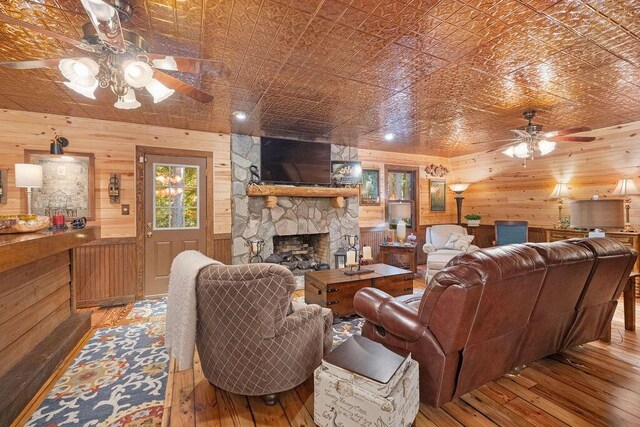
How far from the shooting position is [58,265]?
9.52 feet

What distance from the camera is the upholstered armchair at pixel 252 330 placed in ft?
5.81

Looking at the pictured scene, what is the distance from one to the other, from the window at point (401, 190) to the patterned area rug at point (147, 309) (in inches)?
172

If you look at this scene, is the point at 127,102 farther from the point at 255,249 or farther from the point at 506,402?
the point at 506,402

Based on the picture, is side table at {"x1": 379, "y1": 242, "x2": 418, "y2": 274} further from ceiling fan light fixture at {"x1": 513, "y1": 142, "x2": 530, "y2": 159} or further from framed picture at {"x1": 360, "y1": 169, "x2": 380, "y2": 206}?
ceiling fan light fixture at {"x1": 513, "y1": 142, "x2": 530, "y2": 159}

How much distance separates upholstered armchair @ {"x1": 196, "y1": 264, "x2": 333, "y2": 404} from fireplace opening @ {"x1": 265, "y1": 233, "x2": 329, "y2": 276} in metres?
3.07

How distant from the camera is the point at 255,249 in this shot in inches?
189

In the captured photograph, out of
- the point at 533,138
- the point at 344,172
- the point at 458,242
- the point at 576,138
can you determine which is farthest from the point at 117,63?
the point at 458,242

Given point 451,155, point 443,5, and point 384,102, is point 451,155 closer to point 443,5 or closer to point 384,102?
point 384,102

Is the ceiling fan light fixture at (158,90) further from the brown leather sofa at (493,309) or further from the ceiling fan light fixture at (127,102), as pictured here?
Answer: the brown leather sofa at (493,309)

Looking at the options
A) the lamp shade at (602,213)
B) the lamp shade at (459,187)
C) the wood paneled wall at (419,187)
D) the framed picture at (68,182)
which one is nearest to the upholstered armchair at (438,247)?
the wood paneled wall at (419,187)

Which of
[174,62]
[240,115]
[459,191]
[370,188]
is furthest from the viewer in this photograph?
[459,191]

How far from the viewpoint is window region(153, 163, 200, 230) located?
14.4ft

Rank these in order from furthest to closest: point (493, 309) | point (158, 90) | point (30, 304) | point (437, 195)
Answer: point (437, 195)
point (30, 304)
point (158, 90)
point (493, 309)

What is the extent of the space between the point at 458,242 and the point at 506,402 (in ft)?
11.1
